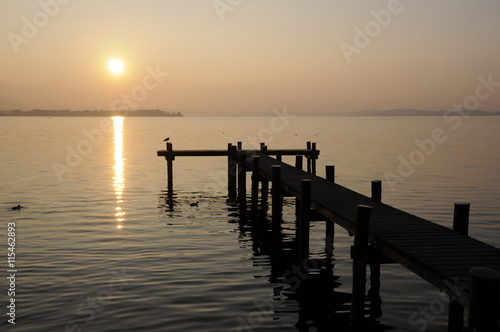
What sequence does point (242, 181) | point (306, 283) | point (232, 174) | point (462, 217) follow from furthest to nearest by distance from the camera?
1. point (232, 174)
2. point (242, 181)
3. point (306, 283)
4. point (462, 217)

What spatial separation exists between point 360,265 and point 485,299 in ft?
11.8

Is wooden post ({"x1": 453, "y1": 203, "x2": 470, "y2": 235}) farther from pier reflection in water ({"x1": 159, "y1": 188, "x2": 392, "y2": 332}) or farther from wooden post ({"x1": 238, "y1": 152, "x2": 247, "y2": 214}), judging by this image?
wooden post ({"x1": 238, "y1": 152, "x2": 247, "y2": 214})

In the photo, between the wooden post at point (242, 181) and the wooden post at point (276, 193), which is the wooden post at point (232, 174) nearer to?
the wooden post at point (242, 181)

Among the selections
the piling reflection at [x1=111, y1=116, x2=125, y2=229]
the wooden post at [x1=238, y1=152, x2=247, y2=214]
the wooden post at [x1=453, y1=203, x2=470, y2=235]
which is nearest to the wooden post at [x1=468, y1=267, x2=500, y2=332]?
the wooden post at [x1=453, y1=203, x2=470, y2=235]

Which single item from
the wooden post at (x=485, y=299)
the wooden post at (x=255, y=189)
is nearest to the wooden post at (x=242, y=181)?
the wooden post at (x=255, y=189)

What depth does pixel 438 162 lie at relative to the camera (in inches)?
1732

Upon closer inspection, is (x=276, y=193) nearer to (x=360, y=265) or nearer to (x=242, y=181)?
(x=242, y=181)

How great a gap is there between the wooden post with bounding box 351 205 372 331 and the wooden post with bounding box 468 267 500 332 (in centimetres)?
341

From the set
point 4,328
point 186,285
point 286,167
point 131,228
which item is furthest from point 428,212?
point 4,328

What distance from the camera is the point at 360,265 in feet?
31.0

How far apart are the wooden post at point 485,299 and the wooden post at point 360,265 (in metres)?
3.41

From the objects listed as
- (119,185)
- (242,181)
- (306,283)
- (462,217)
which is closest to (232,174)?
(242,181)

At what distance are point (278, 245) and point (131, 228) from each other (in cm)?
514

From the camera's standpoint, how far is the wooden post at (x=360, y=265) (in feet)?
30.9
